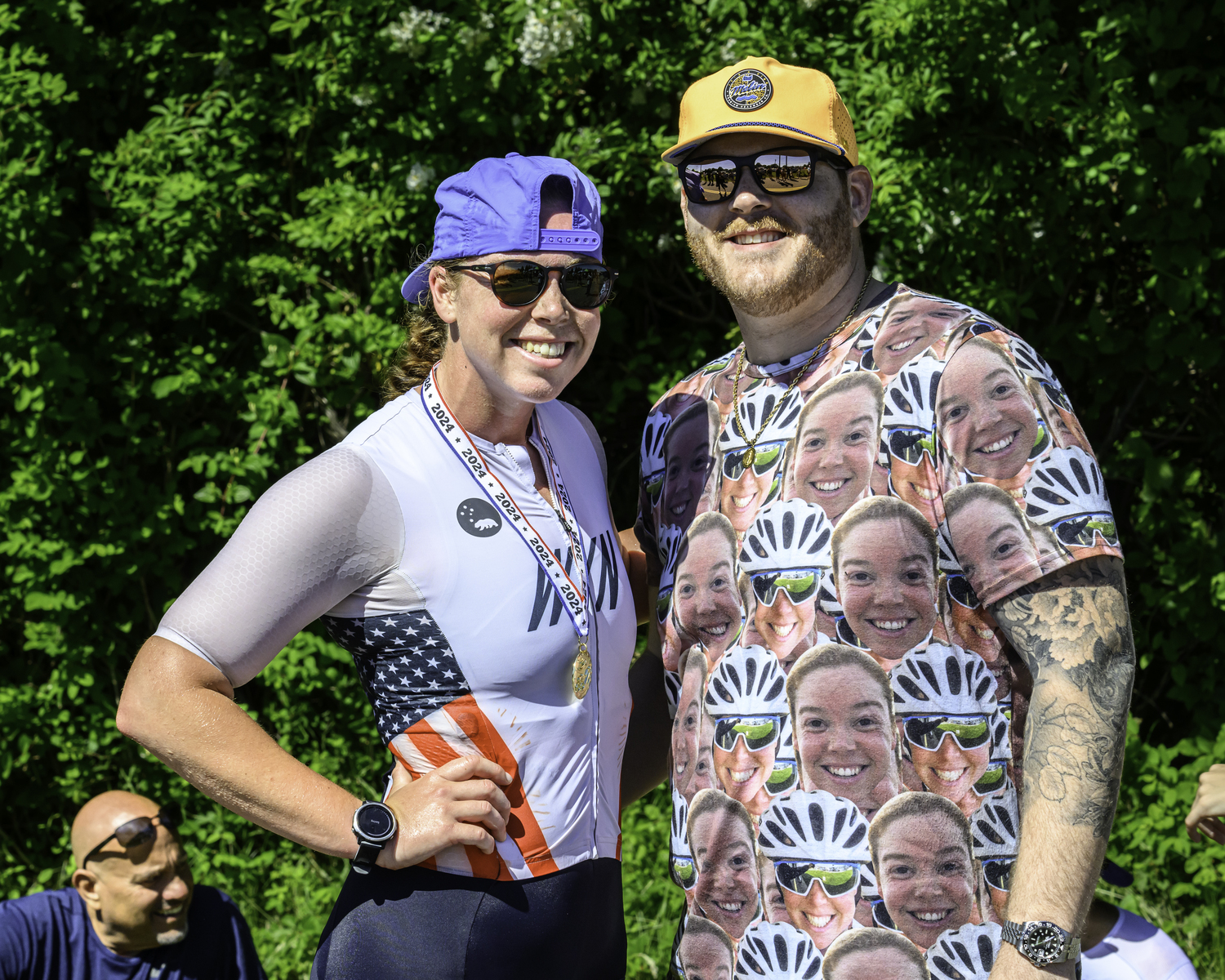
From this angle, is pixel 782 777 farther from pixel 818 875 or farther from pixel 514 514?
pixel 514 514

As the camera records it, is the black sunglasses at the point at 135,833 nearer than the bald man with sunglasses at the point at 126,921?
No

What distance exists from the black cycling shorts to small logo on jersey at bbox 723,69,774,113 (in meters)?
1.37

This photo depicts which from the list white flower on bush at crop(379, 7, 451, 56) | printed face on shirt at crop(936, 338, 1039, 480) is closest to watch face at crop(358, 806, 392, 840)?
printed face on shirt at crop(936, 338, 1039, 480)

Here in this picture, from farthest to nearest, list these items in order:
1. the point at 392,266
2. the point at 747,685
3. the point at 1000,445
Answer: the point at 392,266
the point at 747,685
the point at 1000,445

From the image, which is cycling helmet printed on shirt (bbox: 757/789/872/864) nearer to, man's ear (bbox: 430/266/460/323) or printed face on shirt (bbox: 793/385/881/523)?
printed face on shirt (bbox: 793/385/881/523)

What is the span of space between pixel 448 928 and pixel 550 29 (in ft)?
10.6

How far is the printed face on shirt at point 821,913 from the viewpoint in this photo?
1876 mm

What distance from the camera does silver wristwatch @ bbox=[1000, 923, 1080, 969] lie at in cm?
168

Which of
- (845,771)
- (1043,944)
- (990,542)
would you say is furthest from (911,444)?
(1043,944)

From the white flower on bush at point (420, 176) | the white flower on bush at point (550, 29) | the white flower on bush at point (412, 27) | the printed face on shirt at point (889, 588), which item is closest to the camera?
the printed face on shirt at point (889, 588)

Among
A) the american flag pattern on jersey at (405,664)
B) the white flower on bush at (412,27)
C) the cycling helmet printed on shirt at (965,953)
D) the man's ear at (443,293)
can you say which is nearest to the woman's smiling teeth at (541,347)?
the man's ear at (443,293)

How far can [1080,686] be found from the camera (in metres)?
1.75

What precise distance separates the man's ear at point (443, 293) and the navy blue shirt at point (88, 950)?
2.30 m

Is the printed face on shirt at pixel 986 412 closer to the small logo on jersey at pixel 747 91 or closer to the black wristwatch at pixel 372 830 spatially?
the small logo on jersey at pixel 747 91
